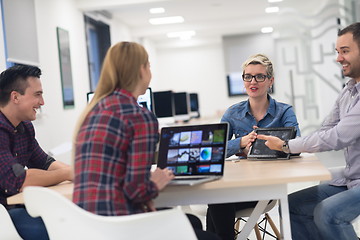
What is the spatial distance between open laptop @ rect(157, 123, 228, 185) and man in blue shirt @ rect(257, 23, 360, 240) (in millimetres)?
509

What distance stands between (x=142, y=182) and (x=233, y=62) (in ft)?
43.4

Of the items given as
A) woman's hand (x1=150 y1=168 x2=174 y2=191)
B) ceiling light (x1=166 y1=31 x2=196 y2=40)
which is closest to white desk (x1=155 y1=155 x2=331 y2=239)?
woman's hand (x1=150 y1=168 x2=174 y2=191)

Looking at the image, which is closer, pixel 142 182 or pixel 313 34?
pixel 142 182

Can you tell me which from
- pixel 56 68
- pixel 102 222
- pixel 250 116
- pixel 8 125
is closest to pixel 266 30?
pixel 56 68

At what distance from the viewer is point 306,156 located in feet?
8.91

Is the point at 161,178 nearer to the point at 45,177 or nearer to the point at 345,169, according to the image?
the point at 45,177

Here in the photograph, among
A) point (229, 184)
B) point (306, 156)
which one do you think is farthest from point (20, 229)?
point (306, 156)

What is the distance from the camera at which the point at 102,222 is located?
167 centimetres

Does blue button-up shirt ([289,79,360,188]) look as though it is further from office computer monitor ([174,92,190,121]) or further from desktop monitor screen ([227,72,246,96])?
desktop monitor screen ([227,72,246,96])

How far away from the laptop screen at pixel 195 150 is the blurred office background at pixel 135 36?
3882mm

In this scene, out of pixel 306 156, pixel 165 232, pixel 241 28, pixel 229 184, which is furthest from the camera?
pixel 241 28

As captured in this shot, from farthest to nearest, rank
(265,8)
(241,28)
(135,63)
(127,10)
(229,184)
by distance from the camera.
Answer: (241,28)
(265,8)
(127,10)
(229,184)
(135,63)

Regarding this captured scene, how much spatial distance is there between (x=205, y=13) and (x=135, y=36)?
2454mm

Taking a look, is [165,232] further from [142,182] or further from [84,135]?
[84,135]
